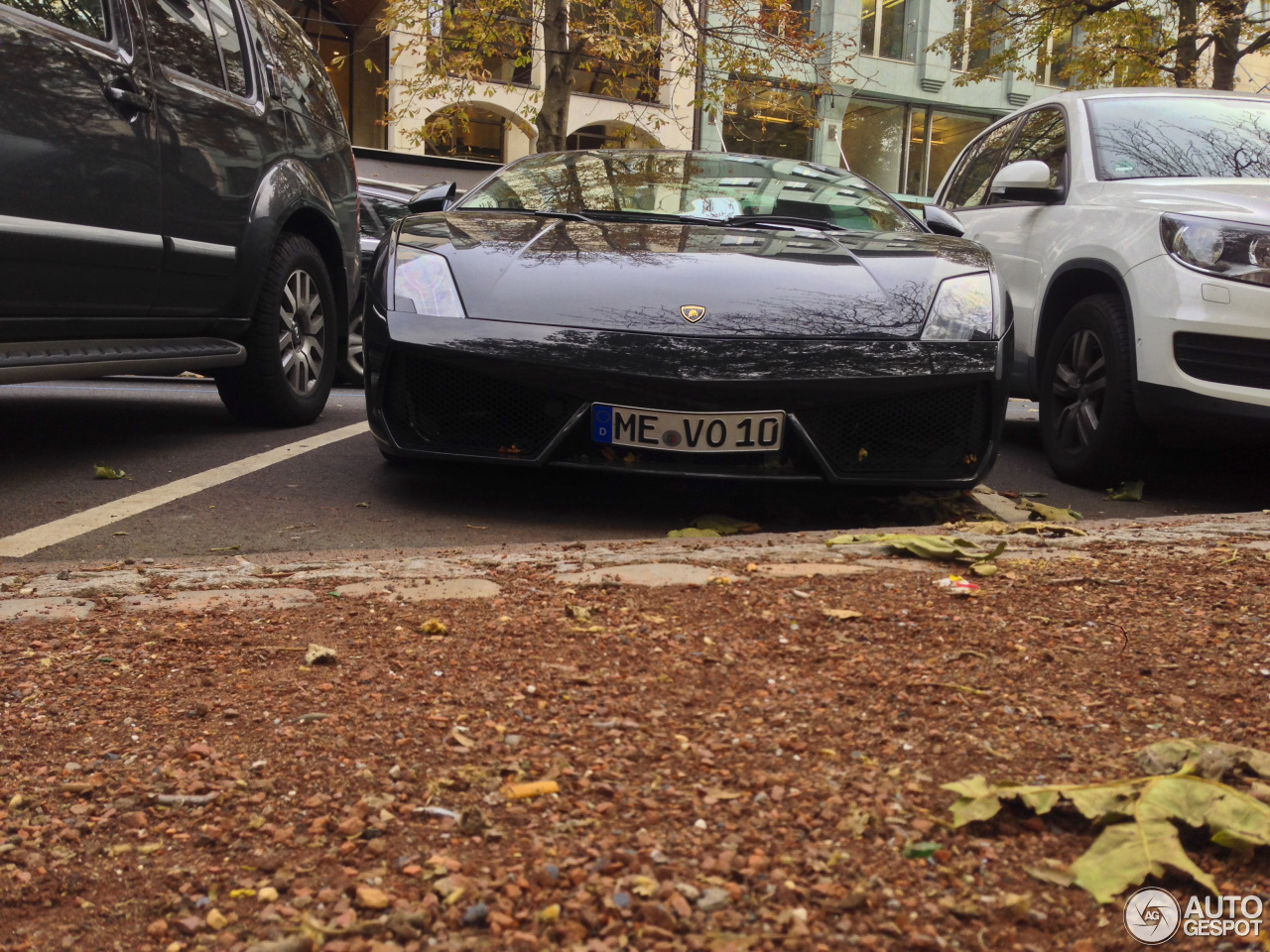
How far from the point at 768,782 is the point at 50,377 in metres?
3.22

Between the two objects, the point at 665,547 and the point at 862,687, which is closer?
the point at 862,687

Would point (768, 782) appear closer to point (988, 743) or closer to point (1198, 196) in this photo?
point (988, 743)

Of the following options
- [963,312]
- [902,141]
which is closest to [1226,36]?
[902,141]

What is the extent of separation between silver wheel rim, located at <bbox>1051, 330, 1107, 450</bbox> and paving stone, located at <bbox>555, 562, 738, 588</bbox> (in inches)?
102

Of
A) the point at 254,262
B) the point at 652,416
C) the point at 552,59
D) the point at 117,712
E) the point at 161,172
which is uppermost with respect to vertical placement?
the point at 552,59

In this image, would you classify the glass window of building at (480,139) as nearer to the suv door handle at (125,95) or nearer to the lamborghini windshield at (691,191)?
the lamborghini windshield at (691,191)

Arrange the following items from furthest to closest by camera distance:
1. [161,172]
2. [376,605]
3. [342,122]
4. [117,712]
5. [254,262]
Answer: [342,122] < [254,262] < [161,172] < [376,605] < [117,712]

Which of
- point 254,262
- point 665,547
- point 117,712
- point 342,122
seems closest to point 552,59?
point 342,122

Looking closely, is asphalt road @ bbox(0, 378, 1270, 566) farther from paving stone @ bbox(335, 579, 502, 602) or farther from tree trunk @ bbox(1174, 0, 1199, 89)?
tree trunk @ bbox(1174, 0, 1199, 89)

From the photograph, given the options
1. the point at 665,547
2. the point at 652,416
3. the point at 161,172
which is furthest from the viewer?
the point at 161,172

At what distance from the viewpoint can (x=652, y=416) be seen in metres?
3.65

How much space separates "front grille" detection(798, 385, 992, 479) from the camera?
3.74m

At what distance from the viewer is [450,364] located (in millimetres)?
3734

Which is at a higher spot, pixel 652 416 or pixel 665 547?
pixel 652 416
